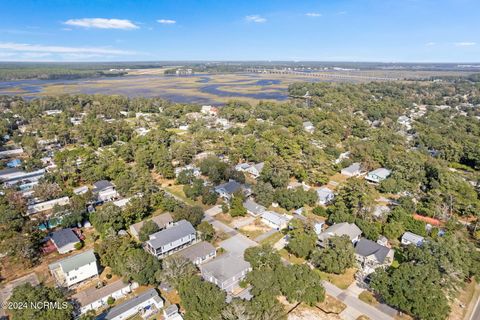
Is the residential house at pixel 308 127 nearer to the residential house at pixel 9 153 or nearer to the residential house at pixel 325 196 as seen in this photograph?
the residential house at pixel 325 196

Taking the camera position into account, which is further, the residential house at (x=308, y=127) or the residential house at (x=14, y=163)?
the residential house at (x=308, y=127)

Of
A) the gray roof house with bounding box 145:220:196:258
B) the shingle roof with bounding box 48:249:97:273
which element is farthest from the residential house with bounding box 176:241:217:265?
the shingle roof with bounding box 48:249:97:273

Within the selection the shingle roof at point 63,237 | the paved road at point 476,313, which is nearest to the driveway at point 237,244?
the shingle roof at point 63,237

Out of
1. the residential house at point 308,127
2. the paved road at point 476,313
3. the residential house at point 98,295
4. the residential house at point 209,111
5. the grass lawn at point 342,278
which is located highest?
the residential house at point 209,111

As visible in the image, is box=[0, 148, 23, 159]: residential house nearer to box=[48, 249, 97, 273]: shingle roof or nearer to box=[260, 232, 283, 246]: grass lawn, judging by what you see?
box=[48, 249, 97, 273]: shingle roof

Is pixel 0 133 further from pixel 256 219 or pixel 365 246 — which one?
pixel 365 246
